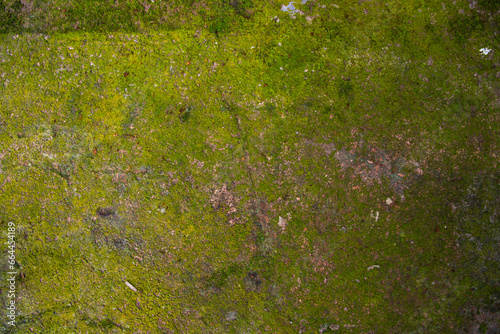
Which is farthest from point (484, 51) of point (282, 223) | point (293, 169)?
point (282, 223)

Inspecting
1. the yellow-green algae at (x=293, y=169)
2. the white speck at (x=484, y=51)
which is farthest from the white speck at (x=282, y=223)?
the white speck at (x=484, y=51)

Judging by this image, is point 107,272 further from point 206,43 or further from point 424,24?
point 424,24

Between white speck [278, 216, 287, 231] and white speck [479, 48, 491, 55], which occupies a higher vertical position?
white speck [479, 48, 491, 55]

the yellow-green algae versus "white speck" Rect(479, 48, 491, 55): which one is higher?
"white speck" Rect(479, 48, 491, 55)

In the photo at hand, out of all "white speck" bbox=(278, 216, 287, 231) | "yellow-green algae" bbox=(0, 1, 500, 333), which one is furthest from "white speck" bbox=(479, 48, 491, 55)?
"white speck" bbox=(278, 216, 287, 231)

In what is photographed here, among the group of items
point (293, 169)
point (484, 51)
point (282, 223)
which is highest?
point (484, 51)

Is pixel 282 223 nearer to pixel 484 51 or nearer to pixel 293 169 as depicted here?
pixel 293 169

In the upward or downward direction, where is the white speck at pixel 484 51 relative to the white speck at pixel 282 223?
upward

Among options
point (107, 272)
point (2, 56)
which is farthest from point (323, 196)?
point (2, 56)

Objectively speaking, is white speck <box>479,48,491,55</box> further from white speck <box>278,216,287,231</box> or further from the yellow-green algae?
white speck <box>278,216,287,231</box>

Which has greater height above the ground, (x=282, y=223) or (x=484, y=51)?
(x=484, y=51)

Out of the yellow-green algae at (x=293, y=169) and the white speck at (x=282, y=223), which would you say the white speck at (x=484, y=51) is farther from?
the white speck at (x=282, y=223)
